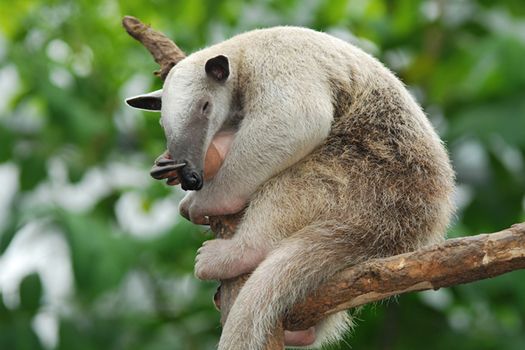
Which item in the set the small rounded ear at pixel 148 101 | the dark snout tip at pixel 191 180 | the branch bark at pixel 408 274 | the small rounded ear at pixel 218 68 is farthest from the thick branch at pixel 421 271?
the small rounded ear at pixel 148 101

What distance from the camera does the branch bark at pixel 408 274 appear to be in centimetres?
446

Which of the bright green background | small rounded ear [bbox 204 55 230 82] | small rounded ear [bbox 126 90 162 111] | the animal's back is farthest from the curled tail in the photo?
the bright green background

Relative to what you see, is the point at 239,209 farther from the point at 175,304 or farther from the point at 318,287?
the point at 175,304

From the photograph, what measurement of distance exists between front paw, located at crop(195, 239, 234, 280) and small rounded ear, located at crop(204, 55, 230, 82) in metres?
1.00

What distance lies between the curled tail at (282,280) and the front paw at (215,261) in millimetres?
206

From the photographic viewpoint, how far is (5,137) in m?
8.91

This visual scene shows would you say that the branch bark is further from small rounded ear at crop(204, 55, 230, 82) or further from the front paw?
small rounded ear at crop(204, 55, 230, 82)

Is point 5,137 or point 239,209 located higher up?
point 239,209

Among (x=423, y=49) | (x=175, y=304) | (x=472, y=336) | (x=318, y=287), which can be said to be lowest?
(x=175, y=304)

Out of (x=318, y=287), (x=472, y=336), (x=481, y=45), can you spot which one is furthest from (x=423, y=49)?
(x=318, y=287)

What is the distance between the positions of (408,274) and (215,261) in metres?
1.05

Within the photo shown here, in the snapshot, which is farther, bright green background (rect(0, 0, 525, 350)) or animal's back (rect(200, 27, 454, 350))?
bright green background (rect(0, 0, 525, 350))

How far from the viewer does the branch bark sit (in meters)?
4.46

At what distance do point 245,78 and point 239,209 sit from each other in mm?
820
